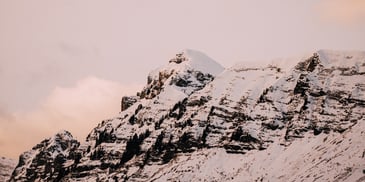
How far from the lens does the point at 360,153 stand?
198 m

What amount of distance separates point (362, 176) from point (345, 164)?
58.4 ft

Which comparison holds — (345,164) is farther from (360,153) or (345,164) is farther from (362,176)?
(362,176)

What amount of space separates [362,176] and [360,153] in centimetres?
1942

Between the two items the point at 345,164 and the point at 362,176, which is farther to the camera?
the point at 345,164

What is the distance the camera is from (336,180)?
189m

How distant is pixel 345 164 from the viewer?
197 metres

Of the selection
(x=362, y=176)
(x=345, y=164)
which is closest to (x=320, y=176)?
(x=345, y=164)

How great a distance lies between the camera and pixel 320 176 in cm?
19875

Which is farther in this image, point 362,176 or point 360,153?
point 360,153

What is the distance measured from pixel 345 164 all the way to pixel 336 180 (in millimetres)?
9479

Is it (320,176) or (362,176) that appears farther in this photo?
(320,176)

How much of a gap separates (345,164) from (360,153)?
5.36 meters

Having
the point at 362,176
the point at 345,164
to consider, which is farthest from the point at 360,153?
the point at 362,176
